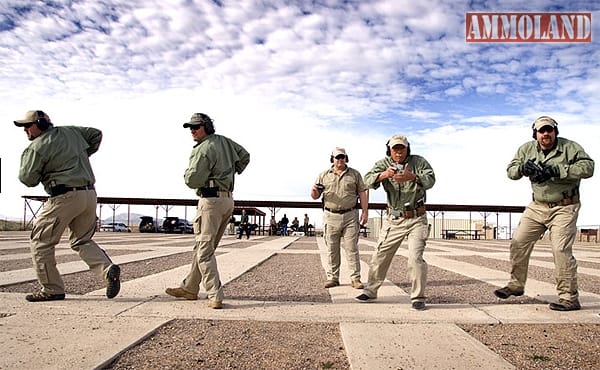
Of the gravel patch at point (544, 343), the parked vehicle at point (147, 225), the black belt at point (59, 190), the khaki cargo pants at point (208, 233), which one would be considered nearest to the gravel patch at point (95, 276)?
the black belt at point (59, 190)

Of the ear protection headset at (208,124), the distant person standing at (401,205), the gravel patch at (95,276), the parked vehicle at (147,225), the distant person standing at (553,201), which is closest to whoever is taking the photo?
the distant person standing at (553,201)

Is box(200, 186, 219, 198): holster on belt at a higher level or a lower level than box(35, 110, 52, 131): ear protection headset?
lower

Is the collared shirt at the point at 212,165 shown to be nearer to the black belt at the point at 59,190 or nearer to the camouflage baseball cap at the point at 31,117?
the black belt at the point at 59,190

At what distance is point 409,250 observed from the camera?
4.79 m

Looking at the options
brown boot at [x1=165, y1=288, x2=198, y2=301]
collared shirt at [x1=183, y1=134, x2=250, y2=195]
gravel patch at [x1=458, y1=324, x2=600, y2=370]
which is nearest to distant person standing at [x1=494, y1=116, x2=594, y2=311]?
gravel patch at [x1=458, y1=324, x2=600, y2=370]

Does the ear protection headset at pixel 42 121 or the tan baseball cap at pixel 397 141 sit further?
the tan baseball cap at pixel 397 141

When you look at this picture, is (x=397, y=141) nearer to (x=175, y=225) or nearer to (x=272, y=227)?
(x=272, y=227)

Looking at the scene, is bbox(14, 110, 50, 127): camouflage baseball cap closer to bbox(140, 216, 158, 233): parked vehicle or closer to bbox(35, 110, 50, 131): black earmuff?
bbox(35, 110, 50, 131): black earmuff

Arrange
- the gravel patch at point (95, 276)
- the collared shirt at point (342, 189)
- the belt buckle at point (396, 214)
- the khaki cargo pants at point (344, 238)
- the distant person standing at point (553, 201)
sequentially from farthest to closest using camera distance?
1. the collared shirt at point (342, 189)
2. the khaki cargo pants at point (344, 238)
3. the gravel patch at point (95, 276)
4. the belt buckle at point (396, 214)
5. the distant person standing at point (553, 201)

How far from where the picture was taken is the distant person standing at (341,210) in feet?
19.8

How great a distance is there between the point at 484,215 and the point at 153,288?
35.9 metres

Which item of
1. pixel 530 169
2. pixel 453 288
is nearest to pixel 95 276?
pixel 453 288

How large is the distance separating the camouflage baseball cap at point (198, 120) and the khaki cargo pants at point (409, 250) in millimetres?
2249

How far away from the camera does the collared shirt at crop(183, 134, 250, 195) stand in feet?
15.1
